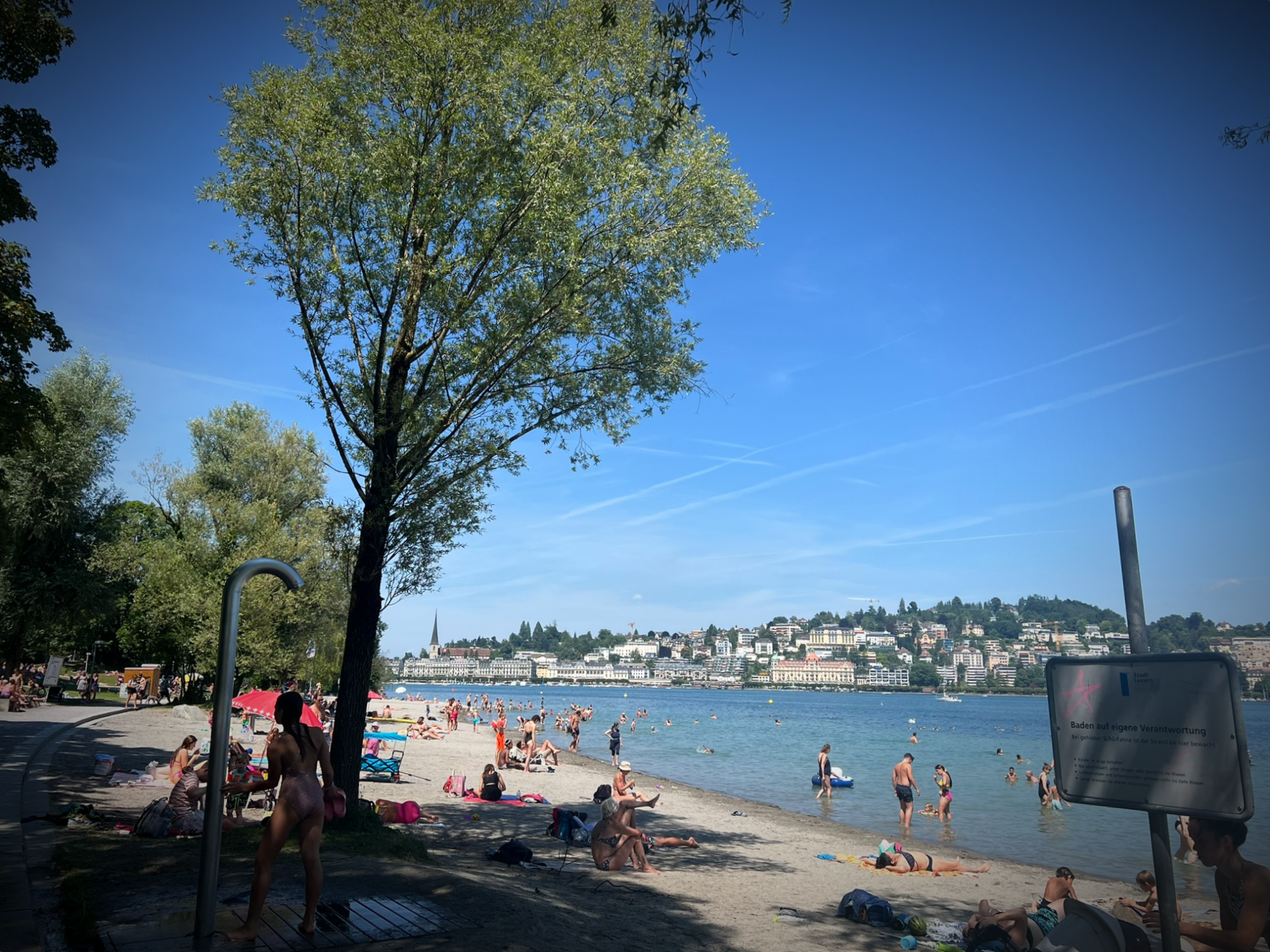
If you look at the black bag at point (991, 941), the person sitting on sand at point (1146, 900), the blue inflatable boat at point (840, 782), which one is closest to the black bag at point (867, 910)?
the black bag at point (991, 941)

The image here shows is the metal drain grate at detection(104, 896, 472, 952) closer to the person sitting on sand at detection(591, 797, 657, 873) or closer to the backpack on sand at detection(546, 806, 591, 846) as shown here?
the person sitting on sand at detection(591, 797, 657, 873)

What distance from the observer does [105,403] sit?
99.2 feet

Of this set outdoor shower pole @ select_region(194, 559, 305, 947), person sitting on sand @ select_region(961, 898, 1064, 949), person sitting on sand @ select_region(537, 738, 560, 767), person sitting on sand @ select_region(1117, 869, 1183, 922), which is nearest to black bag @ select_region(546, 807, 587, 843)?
person sitting on sand @ select_region(961, 898, 1064, 949)

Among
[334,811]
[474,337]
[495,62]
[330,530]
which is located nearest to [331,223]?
[474,337]

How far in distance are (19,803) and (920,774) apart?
125ft

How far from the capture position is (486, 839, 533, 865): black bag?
1137 cm

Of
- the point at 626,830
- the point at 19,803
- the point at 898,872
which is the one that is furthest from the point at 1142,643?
the point at 19,803

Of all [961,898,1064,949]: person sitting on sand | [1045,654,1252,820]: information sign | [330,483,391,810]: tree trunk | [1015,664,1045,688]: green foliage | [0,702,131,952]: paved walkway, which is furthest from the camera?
[1015,664,1045,688]: green foliage

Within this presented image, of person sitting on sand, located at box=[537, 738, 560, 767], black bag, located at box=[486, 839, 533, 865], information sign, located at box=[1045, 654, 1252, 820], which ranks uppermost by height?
information sign, located at box=[1045, 654, 1252, 820]

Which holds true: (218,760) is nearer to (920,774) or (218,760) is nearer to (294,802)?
(294,802)

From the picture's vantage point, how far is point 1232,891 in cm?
507

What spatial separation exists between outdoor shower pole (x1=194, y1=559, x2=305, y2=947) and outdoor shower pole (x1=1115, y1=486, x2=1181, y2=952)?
496 cm

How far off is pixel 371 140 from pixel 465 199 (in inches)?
60.3

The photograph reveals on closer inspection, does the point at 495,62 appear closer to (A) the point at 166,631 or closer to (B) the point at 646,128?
(B) the point at 646,128
